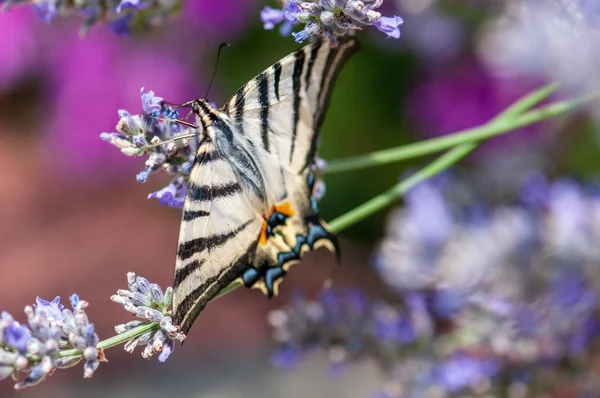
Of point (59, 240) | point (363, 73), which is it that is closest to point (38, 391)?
point (59, 240)

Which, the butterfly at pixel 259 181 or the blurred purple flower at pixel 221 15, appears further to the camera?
the blurred purple flower at pixel 221 15

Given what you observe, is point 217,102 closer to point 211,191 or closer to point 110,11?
point 110,11

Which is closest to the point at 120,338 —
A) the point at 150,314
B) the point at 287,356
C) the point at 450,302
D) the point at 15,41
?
the point at 150,314

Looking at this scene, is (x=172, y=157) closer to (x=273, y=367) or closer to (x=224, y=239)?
(x=224, y=239)

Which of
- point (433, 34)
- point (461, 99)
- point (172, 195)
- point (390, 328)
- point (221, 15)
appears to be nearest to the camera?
point (172, 195)

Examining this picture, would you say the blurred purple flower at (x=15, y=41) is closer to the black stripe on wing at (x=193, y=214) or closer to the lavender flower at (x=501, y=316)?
the lavender flower at (x=501, y=316)

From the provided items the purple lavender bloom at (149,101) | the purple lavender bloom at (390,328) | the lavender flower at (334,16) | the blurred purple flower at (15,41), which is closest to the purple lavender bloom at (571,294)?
the purple lavender bloom at (390,328)
